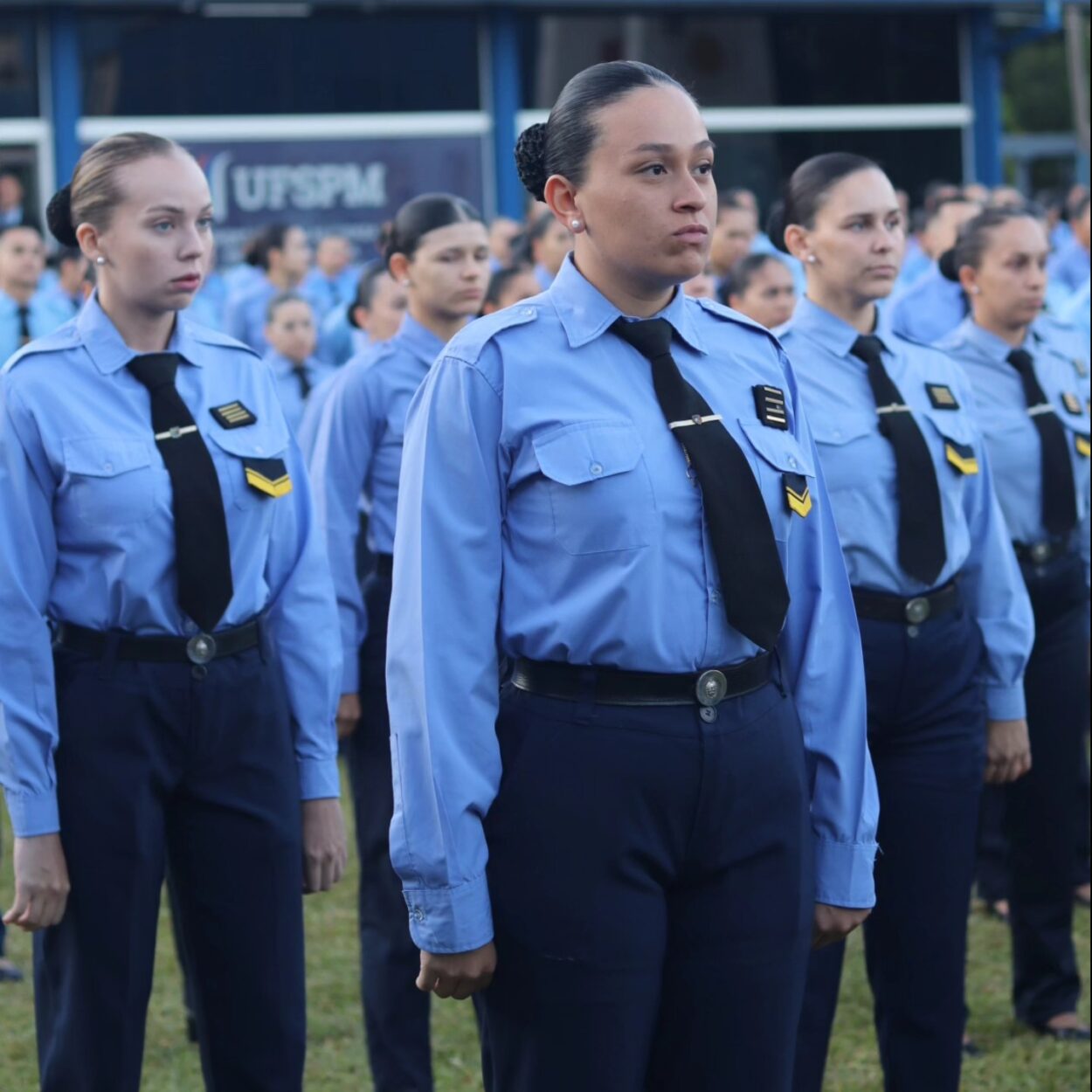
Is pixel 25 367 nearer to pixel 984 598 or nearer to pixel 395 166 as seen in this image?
pixel 984 598

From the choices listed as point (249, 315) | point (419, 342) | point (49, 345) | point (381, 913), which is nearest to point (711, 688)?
point (49, 345)

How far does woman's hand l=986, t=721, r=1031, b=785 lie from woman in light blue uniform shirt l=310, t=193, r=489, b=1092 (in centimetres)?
149

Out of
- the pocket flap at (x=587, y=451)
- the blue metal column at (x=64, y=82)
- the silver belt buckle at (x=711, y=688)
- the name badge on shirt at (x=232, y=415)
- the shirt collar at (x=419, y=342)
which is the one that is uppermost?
the blue metal column at (x=64, y=82)

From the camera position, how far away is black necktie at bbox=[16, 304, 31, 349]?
9883 millimetres

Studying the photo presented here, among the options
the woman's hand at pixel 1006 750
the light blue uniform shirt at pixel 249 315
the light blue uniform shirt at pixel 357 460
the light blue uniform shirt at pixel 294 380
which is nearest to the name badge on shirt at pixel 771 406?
the woman's hand at pixel 1006 750

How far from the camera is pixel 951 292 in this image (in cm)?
845

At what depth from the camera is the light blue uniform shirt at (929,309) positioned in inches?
324

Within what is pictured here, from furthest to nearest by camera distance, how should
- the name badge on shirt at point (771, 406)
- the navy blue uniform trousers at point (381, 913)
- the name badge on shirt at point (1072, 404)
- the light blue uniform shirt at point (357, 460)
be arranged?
the name badge on shirt at point (1072, 404) < the light blue uniform shirt at point (357, 460) < the navy blue uniform trousers at point (381, 913) < the name badge on shirt at point (771, 406)

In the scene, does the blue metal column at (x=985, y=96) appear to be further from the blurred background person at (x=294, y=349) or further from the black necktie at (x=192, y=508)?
the black necktie at (x=192, y=508)

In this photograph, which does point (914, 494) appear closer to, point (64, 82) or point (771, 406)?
point (771, 406)

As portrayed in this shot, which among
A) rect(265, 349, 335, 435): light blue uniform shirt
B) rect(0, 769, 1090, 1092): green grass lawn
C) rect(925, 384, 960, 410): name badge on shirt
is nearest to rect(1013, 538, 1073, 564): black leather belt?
rect(925, 384, 960, 410): name badge on shirt

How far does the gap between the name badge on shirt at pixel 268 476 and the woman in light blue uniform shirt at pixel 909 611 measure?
1172mm

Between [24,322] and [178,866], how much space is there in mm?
6837

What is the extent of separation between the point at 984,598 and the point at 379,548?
5.18 ft
